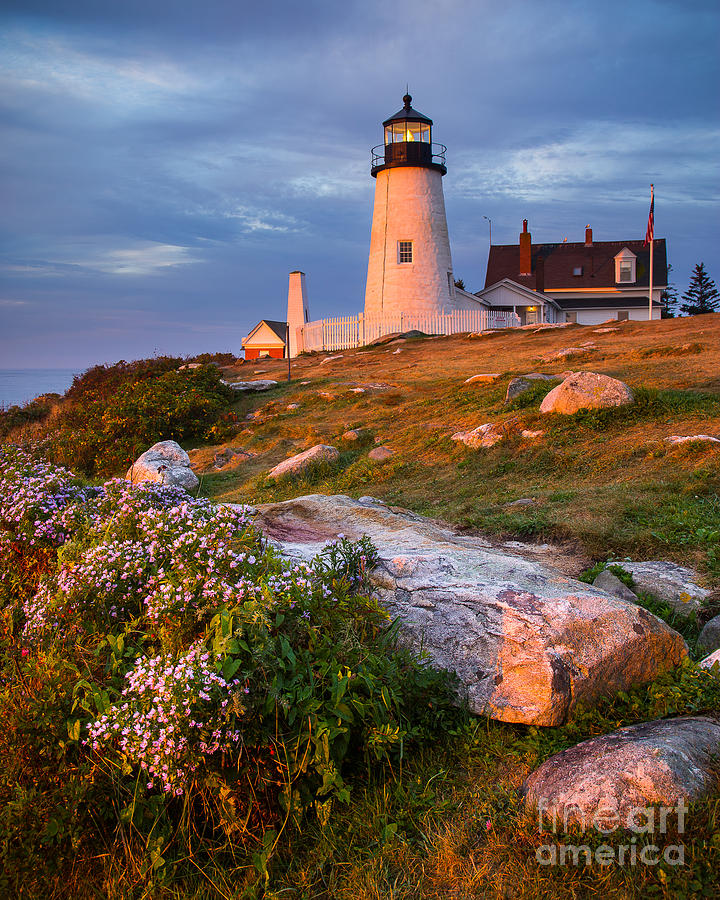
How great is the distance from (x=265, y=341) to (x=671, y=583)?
1772 inches

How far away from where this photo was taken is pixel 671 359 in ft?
51.9

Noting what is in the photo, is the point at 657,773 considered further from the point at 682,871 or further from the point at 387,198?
the point at 387,198

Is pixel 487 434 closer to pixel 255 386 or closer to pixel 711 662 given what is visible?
pixel 711 662

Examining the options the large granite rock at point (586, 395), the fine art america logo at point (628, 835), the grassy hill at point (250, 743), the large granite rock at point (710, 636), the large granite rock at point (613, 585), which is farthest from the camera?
the large granite rock at point (586, 395)

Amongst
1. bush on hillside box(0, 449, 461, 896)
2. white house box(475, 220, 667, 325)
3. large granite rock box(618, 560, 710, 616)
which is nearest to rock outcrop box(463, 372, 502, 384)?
large granite rock box(618, 560, 710, 616)

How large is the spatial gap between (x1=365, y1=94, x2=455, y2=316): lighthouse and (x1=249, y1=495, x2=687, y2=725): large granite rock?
2993 cm

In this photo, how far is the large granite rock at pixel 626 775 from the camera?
2916 millimetres

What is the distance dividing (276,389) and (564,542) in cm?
1640

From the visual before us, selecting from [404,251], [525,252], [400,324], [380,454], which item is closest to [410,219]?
[404,251]

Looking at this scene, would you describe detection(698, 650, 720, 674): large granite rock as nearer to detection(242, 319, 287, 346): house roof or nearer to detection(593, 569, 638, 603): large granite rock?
detection(593, 569, 638, 603): large granite rock

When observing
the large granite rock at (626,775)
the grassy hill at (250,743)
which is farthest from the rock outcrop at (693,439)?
the large granite rock at (626,775)

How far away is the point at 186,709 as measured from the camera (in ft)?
9.73

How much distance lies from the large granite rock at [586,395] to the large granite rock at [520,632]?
657cm

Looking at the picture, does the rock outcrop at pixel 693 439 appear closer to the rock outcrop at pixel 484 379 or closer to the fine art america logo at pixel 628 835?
the rock outcrop at pixel 484 379
